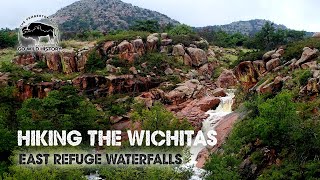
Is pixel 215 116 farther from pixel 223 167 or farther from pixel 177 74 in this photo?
pixel 223 167

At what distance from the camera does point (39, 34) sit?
284ft

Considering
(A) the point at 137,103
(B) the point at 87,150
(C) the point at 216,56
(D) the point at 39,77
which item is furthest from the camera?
(C) the point at 216,56

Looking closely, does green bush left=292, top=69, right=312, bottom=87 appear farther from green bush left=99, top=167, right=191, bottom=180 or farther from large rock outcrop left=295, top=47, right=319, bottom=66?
green bush left=99, top=167, right=191, bottom=180

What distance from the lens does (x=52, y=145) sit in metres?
49.7

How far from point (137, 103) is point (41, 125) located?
17.4 meters

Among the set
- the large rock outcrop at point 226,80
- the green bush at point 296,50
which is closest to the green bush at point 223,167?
the green bush at point 296,50

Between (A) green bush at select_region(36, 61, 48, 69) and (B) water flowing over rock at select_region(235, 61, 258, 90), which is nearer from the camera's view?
(B) water flowing over rock at select_region(235, 61, 258, 90)

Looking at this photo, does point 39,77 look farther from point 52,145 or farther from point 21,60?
point 52,145

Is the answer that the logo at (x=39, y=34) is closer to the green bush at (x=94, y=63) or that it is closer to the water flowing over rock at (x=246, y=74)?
the green bush at (x=94, y=63)

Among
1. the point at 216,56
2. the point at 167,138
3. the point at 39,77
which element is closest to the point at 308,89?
the point at 167,138

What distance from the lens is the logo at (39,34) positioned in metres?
84.9

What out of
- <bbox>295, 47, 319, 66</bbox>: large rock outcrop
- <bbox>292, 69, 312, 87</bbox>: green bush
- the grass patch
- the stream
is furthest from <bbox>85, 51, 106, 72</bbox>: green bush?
<bbox>292, 69, 312, 87</bbox>: green bush

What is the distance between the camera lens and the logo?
84.9 m

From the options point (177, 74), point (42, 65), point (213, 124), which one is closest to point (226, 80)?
point (177, 74)
